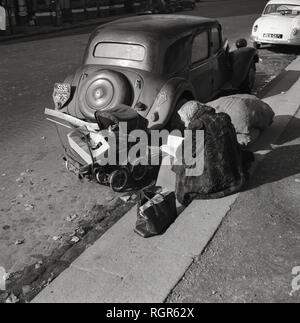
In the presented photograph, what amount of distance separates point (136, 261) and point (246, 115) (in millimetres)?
3255

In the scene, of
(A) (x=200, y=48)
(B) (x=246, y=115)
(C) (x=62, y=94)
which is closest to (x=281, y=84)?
(A) (x=200, y=48)

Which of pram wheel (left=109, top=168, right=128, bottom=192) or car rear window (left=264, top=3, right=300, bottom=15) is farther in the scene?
car rear window (left=264, top=3, right=300, bottom=15)

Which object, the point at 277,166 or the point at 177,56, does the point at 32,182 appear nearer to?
the point at 177,56

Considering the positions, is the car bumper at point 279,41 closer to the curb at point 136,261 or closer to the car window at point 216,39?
the car window at point 216,39

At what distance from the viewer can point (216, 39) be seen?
8.09 meters

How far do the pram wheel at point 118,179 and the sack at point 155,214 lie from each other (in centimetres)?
77

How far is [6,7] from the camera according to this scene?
24.0 m

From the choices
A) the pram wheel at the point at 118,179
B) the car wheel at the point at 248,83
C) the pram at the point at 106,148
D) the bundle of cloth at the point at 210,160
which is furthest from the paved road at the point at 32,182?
the car wheel at the point at 248,83

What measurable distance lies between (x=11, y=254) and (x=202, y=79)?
4.44 meters

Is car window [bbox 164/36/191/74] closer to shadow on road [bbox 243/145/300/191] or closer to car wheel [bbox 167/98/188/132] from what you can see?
car wheel [bbox 167/98/188/132]

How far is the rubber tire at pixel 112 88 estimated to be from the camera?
6160mm

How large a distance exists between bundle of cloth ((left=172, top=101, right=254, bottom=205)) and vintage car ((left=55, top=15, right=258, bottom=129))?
3.59ft

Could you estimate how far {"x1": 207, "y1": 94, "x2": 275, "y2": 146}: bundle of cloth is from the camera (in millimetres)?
6434

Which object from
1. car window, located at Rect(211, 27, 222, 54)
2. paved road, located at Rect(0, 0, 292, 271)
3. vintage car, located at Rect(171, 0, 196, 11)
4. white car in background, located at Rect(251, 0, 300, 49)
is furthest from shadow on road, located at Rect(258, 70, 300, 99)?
vintage car, located at Rect(171, 0, 196, 11)
